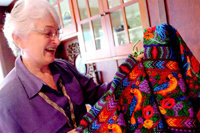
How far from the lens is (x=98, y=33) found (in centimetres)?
145

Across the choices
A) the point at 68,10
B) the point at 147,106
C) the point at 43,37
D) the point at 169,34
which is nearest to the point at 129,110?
the point at 147,106

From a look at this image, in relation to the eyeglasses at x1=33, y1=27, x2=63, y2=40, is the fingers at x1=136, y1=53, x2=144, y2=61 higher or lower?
lower

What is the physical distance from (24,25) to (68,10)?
98cm

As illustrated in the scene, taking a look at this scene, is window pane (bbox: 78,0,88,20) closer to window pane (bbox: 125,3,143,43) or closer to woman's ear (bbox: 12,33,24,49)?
window pane (bbox: 125,3,143,43)

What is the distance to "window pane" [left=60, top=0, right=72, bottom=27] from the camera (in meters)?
1.69

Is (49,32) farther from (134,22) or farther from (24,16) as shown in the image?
(134,22)

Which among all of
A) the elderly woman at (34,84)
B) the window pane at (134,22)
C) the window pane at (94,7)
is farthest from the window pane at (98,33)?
the elderly woman at (34,84)


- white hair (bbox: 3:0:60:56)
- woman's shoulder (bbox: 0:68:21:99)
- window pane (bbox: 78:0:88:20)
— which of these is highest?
window pane (bbox: 78:0:88:20)

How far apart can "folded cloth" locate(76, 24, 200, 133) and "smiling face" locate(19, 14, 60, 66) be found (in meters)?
0.35

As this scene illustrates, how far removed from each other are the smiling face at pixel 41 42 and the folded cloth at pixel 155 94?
13.8 inches

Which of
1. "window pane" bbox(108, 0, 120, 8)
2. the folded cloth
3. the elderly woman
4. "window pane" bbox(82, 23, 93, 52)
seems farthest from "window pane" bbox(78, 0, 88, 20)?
the folded cloth

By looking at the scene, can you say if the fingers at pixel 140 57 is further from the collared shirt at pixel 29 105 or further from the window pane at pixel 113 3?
the window pane at pixel 113 3

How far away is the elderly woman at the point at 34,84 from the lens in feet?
2.40

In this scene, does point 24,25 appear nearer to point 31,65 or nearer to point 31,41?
point 31,41
